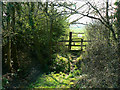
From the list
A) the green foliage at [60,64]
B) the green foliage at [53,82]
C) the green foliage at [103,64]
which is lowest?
the green foliage at [53,82]

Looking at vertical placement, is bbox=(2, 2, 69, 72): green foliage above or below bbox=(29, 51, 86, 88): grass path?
above

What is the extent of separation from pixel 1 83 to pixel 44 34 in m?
1.88

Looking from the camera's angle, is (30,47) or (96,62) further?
(30,47)

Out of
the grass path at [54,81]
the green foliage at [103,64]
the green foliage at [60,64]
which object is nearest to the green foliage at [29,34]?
the green foliage at [60,64]

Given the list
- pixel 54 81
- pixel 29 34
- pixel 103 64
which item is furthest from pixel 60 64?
pixel 103 64

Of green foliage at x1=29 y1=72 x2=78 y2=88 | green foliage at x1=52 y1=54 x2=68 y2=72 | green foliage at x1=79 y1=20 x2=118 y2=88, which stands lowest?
green foliage at x1=29 y1=72 x2=78 y2=88

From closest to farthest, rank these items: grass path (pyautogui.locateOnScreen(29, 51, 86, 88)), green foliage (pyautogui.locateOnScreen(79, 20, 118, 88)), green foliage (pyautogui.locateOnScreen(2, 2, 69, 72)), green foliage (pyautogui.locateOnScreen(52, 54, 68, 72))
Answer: green foliage (pyautogui.locateOnScreen(79, 20, 118, 88)) < grass path (pyautogui.locateOnScreen(29, 51, 86, 88)) < green foliage (pyautogui.locateOnScreen(2, 2, 69, 72)) < green foliage (pyautogui.locateOnScreen(52, 54, 68, 72))

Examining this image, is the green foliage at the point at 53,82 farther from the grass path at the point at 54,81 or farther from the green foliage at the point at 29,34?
the green foliage at the point at 29,34

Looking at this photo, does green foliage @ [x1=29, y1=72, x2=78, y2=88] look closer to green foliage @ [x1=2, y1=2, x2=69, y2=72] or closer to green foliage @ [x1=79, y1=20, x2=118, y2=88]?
green foliage @ [x1=2, y1=2, x2=69, y2=72]

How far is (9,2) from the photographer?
3213 mm

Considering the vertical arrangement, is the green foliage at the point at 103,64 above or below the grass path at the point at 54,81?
above

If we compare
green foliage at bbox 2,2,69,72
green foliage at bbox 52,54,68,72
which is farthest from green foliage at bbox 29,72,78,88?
green foliage at bbox 2,2,69,72

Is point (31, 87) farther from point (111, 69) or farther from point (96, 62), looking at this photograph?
point (111, 69)

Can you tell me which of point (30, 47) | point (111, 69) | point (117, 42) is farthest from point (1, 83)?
point (117, 42)
